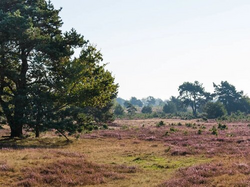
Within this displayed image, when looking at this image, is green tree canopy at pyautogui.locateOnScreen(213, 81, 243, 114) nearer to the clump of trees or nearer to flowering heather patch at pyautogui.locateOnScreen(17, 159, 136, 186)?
the clump of trees

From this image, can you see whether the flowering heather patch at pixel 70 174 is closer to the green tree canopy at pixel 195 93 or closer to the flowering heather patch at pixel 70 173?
the flowering heather patch at pixel 70 173

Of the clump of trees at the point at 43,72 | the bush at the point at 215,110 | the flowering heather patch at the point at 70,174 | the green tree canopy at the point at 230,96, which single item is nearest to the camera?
the flowering heather patch at the point at 70,174

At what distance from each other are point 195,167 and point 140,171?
10.7ft

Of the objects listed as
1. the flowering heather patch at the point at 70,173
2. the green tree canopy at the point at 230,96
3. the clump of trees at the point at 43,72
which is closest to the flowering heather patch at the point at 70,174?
the flowering heather patch at the point at 70,173

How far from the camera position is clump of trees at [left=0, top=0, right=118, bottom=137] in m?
27.0

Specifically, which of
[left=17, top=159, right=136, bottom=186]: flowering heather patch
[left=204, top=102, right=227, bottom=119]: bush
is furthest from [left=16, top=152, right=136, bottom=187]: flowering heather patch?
[left=204, top=102, right=227, bottom=119]: bush

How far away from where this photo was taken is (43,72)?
29469mm

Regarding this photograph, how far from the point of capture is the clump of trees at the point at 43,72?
88.4 ft

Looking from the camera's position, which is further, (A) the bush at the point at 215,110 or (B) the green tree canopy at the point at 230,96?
(B) the green tree canopy at the point at 230,96

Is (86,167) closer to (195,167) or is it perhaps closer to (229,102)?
(195,167)

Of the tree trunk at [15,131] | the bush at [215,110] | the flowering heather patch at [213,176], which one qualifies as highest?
the bush at [215,110]

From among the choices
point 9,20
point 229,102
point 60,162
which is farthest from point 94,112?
point 229,102

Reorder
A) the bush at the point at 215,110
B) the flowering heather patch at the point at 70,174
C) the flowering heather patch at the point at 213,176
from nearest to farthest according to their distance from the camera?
the flowering heather patch at the point at 213,176, the flowering heather patch at the point at 70,174, the bush at the point at 215,110

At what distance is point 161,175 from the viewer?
622 inches
